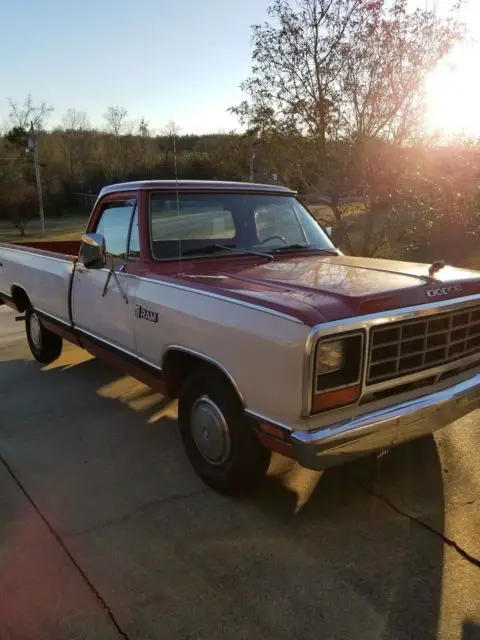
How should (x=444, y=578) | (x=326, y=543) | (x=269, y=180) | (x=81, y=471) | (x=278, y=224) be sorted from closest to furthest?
(x=444, y=578)
(x=326, y=543)
(x=81, y=471)
(x=278, y=224)
(x=269, y=180)

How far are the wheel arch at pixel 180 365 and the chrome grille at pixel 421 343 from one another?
807 mm

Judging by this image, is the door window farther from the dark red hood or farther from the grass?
the grass

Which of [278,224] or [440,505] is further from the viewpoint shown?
[278,224]

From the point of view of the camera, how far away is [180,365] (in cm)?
350

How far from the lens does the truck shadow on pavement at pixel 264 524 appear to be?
7.81 feet

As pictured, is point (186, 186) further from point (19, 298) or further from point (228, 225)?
point (19, 298)

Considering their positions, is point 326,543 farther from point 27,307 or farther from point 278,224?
point 27,307

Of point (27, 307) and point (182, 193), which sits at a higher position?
point (182, 193)

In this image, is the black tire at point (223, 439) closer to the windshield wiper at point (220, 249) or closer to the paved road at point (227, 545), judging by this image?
the paved road at point (227, 545)

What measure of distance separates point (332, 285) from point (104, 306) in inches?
78.0

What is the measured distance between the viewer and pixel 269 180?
8266mm

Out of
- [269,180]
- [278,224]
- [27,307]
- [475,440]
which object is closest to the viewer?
[475,440]

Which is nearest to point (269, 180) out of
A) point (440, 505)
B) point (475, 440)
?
point (475, 440)

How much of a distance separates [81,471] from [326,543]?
1.72m
